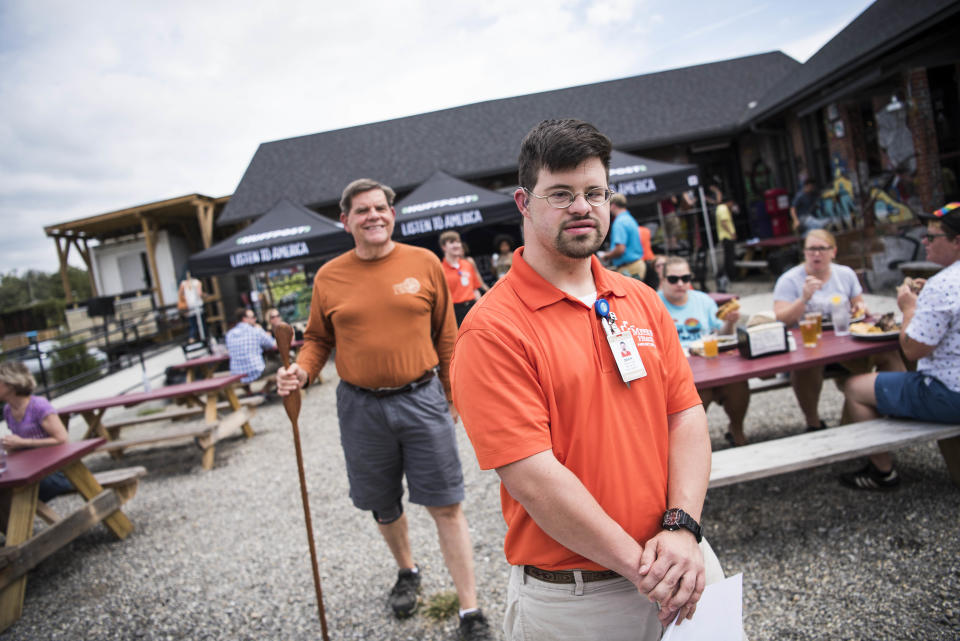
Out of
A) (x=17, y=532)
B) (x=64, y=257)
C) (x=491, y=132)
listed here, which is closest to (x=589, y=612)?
(x=17, y=532)

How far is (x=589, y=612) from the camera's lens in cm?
147

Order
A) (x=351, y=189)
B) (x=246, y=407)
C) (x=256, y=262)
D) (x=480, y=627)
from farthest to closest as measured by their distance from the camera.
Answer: (x=256, y=262)
(x=246, y=407)
(x=351, y=189)
(x=480, y=627)

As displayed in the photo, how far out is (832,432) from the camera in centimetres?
330

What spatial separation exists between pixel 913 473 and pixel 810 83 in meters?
9.34

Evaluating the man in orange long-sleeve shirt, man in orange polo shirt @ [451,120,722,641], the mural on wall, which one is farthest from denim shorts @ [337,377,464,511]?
the mural on wall

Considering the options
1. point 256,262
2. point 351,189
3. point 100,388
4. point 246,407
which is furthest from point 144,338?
point 351,189

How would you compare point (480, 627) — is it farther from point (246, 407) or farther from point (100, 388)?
point (100, 388)

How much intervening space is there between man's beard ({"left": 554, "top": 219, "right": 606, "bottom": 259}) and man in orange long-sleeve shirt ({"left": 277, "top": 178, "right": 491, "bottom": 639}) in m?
1.46

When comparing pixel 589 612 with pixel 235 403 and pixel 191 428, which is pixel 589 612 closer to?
pixel 191 428

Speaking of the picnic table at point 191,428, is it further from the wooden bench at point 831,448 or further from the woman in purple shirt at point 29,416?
the wooden bench at point 831,448

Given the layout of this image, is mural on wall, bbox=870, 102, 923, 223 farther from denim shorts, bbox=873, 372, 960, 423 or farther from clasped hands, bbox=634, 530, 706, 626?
clasped hands, bbox=634, 530, 706, 626

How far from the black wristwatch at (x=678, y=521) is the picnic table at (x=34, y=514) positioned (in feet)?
12.4

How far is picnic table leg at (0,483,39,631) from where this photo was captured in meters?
3.48

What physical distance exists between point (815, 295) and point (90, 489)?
546cm
